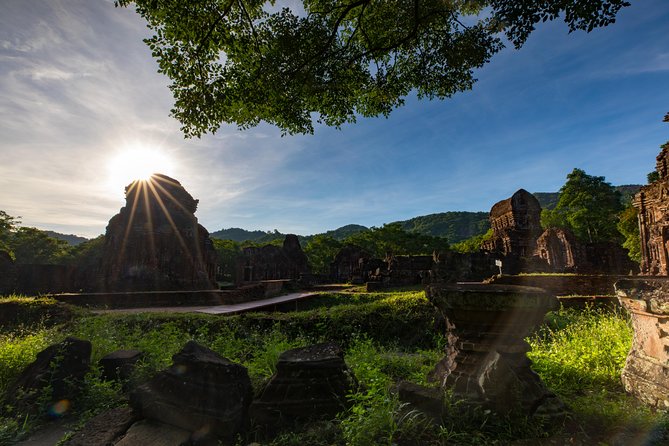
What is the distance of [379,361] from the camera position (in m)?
4.59

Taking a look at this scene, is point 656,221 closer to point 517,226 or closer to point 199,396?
point 517,226

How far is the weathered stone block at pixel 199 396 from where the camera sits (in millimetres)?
2744

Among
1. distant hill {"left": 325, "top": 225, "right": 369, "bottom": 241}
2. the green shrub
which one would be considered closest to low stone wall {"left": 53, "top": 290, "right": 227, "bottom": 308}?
the green shrub

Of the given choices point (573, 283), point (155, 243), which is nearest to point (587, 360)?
point (573, 283)

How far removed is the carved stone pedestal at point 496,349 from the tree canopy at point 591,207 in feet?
134

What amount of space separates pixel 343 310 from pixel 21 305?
326 inches

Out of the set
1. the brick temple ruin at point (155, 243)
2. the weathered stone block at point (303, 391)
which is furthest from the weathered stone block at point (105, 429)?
the brick temple ruin at point (155, 243)

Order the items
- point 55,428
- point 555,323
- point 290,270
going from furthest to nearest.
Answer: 1. point 290,270
2. point 555,323
3. point 55,428

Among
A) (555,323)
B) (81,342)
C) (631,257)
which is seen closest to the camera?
(81,342)

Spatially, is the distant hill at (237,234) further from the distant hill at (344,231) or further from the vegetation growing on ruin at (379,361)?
the vegetation growing on ruin at (379,361)

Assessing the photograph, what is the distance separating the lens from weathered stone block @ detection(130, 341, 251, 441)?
9.00 feet

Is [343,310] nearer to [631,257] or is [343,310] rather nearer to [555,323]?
[555,323]

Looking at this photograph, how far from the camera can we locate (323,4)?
6953 mm

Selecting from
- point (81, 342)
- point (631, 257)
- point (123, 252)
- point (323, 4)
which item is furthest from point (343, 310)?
point (631, 257)
